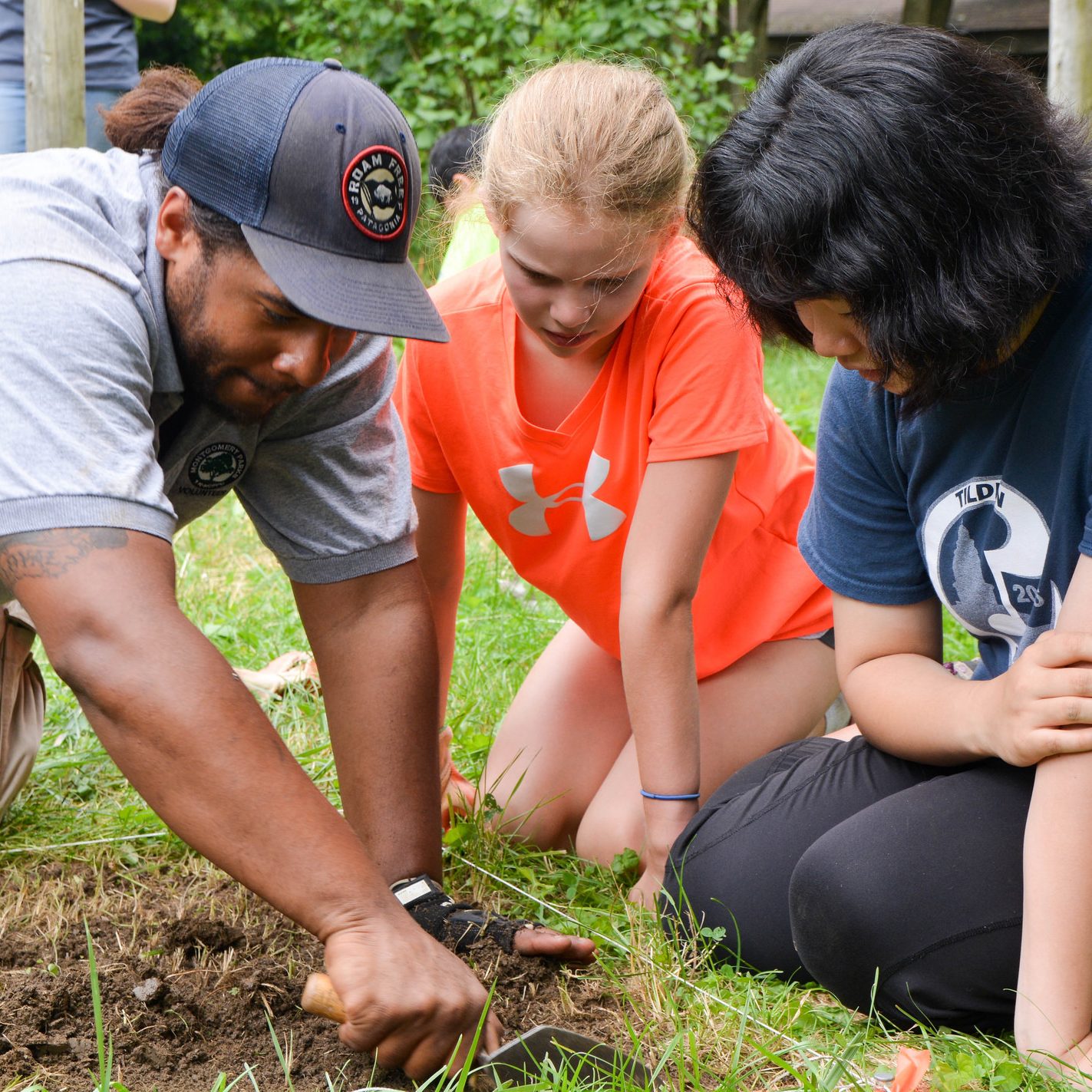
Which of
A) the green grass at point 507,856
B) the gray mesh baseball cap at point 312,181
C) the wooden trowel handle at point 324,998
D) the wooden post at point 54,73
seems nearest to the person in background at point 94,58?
the wooden post at point 54,73

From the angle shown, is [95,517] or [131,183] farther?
[131,183]

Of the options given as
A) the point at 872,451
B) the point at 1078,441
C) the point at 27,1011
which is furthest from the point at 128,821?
the point at 1078,441

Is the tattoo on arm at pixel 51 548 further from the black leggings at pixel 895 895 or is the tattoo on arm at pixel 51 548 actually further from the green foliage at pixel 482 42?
the green foliage at pixel 482 42

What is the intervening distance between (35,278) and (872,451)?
1.13m

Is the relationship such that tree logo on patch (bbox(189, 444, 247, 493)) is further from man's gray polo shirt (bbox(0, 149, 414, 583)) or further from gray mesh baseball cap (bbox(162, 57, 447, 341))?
gray mesh baseball cap (bbox(162, 57, 447, 341))

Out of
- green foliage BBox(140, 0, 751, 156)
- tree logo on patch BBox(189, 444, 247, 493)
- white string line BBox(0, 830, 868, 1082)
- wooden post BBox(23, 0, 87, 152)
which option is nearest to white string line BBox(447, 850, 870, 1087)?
white string line BBox(0, 830, 868, 1082)

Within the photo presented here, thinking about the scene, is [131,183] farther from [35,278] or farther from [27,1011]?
[27,1011]

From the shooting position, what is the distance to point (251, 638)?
133 inches

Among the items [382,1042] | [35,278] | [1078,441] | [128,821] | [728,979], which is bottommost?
[128,821]

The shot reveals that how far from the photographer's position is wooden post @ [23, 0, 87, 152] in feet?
10.2

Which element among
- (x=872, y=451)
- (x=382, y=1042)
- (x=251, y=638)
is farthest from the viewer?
(x=251, y=638)

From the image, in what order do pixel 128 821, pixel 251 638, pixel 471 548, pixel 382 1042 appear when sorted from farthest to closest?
pixel 471 548 < pixel 251 638 < pixel 128 821 < pixel 382 1042

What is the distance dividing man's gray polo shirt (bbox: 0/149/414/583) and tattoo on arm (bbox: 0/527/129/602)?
0.01 meters

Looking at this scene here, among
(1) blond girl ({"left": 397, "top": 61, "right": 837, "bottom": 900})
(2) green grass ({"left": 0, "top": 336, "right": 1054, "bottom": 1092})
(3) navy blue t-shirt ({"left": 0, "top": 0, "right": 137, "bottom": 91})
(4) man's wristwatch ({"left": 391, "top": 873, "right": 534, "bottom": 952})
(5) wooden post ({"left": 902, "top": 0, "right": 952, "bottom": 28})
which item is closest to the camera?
(2) green grass ({"left": 0, "top": 336, "right": 1054, "bottom": 1092})
